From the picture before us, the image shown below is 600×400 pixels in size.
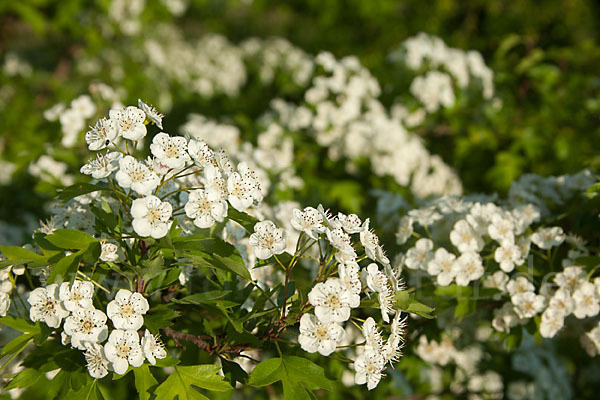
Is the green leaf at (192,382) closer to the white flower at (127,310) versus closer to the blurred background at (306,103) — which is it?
the white flower at (127,310)

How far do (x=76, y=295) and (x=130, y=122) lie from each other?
1.66ft

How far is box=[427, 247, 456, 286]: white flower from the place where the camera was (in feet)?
6.38

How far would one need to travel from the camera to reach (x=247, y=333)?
4.73ft

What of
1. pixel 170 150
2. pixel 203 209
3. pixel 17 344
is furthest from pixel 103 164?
pixel 17 344

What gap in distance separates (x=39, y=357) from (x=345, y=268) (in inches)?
39.7

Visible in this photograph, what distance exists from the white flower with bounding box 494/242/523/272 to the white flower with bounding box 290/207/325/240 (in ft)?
2.81

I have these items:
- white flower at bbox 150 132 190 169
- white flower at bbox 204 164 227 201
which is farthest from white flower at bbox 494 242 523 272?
white flower at bbox 150 132 190 169

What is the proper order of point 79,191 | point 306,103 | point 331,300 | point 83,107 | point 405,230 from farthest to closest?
point 306,103 < point 83,107 < point 405,230 < point 79,191 < point 331,300

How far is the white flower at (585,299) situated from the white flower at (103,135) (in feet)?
5.67

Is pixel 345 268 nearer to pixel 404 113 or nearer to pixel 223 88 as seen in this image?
pixel 404 113

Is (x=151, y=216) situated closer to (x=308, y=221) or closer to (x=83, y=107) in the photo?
(x=308, y=221)

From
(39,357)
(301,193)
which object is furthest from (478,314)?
(39,357)

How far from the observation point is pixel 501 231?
77.0 inches

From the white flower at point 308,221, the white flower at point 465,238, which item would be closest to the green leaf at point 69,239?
the white flower at point 308,221
